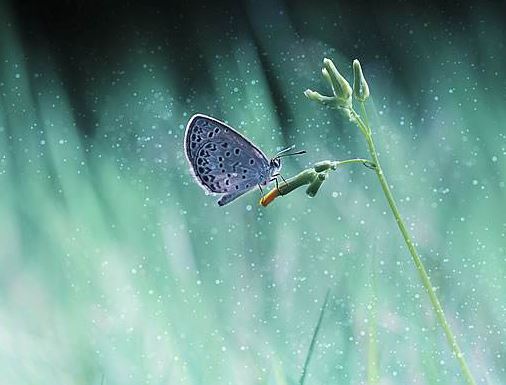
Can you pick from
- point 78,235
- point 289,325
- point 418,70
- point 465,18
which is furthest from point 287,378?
point 465,18

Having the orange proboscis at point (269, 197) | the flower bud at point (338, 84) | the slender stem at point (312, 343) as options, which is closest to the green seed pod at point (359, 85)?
the flower bud at point (338, 84)

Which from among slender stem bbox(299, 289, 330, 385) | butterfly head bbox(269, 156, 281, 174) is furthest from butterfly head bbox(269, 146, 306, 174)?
slender stem bbox(299, 289, 330, 385)

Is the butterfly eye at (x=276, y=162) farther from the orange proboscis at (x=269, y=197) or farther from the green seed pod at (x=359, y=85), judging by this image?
the green seed pod at (x=359, y=85)

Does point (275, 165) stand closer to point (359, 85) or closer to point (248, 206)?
point (248, 206)

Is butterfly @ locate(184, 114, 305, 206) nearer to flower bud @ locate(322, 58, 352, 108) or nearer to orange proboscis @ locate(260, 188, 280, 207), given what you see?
orange proboscis @ locate(260, 188, 280, 207)

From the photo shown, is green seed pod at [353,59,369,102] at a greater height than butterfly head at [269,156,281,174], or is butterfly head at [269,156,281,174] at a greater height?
green seed pod at [353,59,369,102]

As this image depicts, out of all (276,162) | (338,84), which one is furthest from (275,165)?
(338,84)

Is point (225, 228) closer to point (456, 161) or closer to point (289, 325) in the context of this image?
point (289, 325)
